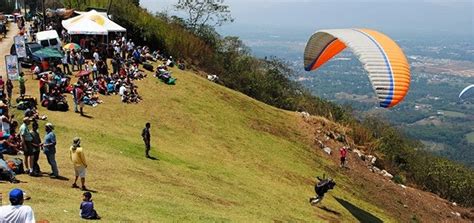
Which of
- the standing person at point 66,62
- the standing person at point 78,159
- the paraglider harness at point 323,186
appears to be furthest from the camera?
the standing person at point 66,62

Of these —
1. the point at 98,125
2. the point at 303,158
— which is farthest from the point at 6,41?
the point at 303,158

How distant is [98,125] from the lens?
24.4m

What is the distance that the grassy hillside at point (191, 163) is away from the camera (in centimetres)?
1491

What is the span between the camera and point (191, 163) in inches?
902

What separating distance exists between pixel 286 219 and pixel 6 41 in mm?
32125

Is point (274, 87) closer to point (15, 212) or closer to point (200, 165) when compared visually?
point (200, 165)

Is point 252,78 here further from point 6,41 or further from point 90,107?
point 90,107

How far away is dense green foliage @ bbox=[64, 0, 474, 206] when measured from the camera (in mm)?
38469

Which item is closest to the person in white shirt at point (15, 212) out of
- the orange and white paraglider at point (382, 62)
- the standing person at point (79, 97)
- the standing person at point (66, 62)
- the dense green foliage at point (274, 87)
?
the orange and white paraglider at point (382, 62)

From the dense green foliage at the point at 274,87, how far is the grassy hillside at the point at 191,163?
27.4 ft

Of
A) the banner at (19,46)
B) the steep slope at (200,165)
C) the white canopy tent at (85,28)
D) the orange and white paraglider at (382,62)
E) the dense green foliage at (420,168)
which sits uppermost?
the orange and white paraglider at (382,62)

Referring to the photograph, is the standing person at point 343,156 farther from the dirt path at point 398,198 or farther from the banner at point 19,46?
the banner at point 19,46

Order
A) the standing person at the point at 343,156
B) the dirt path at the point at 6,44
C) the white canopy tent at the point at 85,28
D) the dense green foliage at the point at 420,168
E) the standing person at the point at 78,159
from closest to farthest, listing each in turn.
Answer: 1. the standing person at the point at 78,159
2. the dirt path at the point at 6,44
3. the standing person at the point at 343,156
4. the white canopy tent at the point at 85,28
5. the dense green foliage at the point at 420,168

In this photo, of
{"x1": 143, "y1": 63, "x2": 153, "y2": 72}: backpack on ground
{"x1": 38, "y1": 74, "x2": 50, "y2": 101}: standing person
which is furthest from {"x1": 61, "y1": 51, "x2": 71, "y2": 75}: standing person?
{"x1": 143, "y1": 63, "x2": 153, "y2": 72}: backpack on ground
